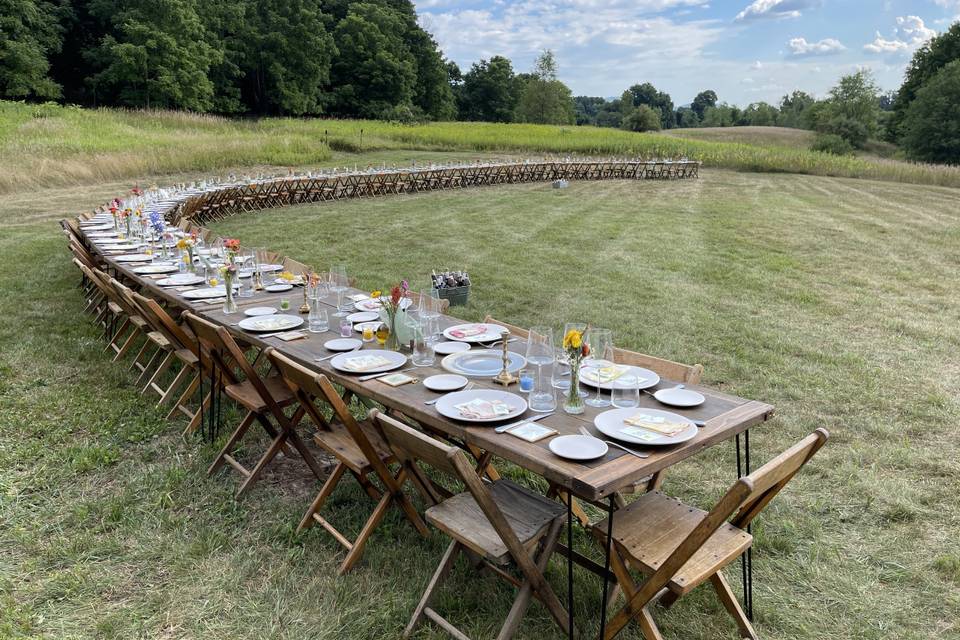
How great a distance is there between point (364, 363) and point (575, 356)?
132 cm

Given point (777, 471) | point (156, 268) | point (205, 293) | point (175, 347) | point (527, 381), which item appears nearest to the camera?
point (777, 471)

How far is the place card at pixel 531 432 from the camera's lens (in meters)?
2.64

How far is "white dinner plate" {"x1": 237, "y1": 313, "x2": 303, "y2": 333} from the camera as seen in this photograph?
4.27 metres

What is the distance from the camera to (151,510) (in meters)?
3.70

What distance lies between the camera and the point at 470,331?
160 inches

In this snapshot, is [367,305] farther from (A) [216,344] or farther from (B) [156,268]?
(B) [156,268]

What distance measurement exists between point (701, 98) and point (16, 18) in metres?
139

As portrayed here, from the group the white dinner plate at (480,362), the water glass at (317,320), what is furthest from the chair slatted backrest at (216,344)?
the white dinner plate at (480,362)

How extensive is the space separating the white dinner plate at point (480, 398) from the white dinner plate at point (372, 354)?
1.86ft

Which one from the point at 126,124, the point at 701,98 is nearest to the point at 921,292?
the point at 126,124

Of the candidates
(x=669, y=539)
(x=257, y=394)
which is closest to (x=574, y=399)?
(x=669, y=539)

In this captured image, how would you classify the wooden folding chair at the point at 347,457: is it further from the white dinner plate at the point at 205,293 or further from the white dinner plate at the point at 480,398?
the white dinner plate at the point at 205,293

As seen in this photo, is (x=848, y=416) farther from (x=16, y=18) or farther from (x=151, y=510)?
(x=16, y=18)

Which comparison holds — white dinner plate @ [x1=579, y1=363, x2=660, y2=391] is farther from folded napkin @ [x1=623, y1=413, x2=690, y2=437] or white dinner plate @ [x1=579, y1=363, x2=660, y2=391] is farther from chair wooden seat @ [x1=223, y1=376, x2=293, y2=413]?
chair wooden seat @ [x1=223, y1=376, x2=293, y2=413]
